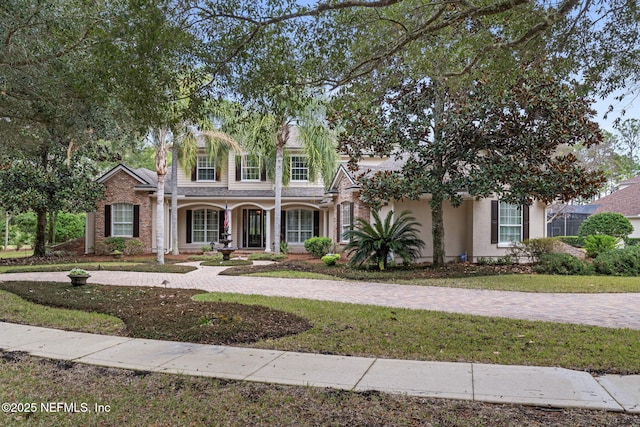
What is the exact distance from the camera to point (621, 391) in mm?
4305

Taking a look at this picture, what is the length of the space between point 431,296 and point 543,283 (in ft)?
13.2

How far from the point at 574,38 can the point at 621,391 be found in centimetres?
593

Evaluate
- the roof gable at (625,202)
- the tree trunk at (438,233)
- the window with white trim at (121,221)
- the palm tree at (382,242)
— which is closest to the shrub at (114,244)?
the window with white trim at (121,221)

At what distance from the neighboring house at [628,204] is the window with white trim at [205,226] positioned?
24494mm

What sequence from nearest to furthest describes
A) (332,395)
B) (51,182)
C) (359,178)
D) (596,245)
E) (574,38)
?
(332,395), (574,38), (359,178), (596,245), (51,182)

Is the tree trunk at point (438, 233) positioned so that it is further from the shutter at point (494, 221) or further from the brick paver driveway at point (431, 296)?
the brick paver driveway at point (431, 296)

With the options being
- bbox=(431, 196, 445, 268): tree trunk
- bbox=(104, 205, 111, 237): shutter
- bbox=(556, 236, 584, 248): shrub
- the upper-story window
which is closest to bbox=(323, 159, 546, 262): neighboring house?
bbox=(431, 196, 445, 268): tree trunk

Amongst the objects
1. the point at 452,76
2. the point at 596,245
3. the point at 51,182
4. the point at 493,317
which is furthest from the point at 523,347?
the point at 51,182

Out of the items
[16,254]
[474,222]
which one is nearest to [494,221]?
[474,222]

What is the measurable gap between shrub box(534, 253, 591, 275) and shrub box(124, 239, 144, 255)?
16788 millimetres

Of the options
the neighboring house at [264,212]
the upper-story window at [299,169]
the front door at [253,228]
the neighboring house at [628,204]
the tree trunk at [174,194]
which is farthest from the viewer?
the neighboring house at [628,204]

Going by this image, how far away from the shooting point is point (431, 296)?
1059cm

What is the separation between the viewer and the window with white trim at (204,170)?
81.9ft

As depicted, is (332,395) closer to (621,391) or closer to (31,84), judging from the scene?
(621,391)
